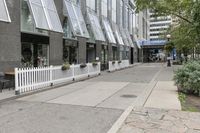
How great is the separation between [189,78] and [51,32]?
9829mm

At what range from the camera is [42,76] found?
13.8m

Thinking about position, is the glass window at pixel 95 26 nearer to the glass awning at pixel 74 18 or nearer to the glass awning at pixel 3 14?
the glass awning at pixel 74 18

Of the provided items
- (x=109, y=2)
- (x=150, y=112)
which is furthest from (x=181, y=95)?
(x=109, y=2)

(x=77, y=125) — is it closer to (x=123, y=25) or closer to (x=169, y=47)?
(x=123, y=25)

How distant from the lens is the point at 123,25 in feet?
147

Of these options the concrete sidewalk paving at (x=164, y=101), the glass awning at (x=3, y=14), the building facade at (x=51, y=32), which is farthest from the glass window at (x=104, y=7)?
the concrete sidewalk paving at (x=164, y=101)

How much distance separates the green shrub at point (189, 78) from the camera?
458 inches

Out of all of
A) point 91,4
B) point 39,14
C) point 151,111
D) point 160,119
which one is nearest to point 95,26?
point 91,4

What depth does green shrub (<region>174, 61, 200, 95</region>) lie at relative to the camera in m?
11.6

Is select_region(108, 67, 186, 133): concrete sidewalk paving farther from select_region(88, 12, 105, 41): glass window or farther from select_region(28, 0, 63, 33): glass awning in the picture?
select_region(88, 12, 105, 41): glass window

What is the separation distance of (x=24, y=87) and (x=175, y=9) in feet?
47.3

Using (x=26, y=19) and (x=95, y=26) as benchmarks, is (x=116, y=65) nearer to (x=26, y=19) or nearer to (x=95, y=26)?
(x=95, y=26)

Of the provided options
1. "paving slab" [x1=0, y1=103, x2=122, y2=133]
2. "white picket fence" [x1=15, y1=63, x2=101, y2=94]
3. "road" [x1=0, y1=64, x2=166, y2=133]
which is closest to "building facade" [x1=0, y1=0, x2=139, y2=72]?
"white picket fence" [x1=15, y1=63, x2=101, y2=94]

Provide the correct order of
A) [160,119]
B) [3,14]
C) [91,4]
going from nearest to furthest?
[160,119], [3,14], [91,4]
